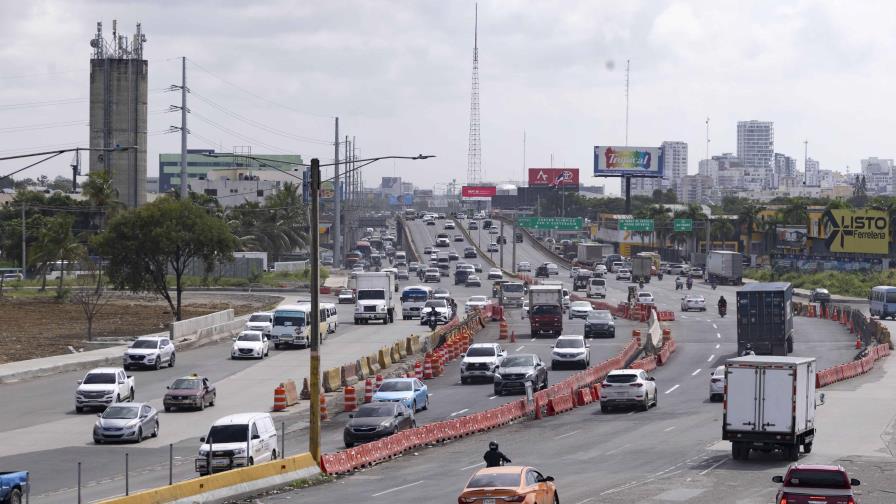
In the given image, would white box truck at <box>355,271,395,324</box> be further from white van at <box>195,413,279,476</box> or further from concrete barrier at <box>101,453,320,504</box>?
concrete barrier at <box>101,453,320,504</box>

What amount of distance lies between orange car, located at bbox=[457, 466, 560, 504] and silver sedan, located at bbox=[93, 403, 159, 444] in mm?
18238

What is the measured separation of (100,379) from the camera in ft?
149

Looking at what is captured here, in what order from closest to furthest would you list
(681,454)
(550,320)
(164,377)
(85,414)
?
(681,454) → (85,414) → (164,377) → (550,320)

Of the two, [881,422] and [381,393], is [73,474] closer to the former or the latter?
[381,393]

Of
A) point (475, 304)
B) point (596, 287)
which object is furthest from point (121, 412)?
point (596, 287)

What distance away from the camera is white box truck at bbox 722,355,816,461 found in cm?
3189

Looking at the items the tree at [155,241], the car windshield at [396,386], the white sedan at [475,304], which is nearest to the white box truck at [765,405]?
the car windshield at [396,386]

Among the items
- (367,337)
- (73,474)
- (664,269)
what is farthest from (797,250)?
(73,474)

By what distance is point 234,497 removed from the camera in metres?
26.9

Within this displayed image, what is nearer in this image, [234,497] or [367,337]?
[234,497]

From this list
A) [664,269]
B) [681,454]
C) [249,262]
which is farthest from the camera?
[664,269]

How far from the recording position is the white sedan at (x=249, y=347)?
6225 centimetres

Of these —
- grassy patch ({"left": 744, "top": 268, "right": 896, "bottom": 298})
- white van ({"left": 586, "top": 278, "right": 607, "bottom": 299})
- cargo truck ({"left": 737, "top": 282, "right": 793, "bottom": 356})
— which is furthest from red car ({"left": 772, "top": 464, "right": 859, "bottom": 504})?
grassy patch ({"left": 744, "top": 268, "right": 896, "bottom": 298})

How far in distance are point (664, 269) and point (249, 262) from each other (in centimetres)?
5940
